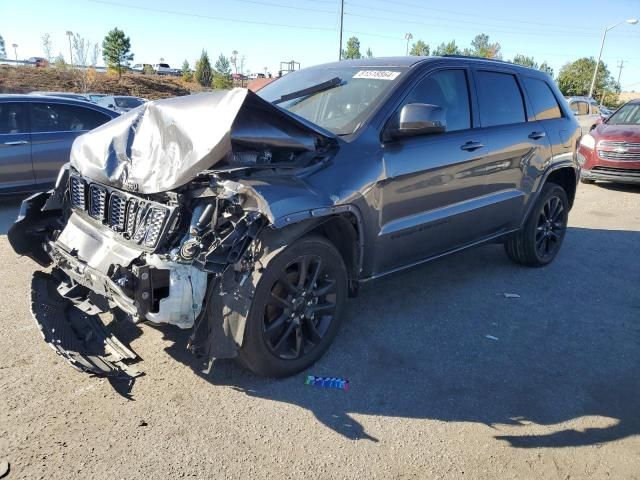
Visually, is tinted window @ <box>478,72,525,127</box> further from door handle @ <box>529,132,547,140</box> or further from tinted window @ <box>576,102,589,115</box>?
tinted window @ <box>576,102,589,115</box>

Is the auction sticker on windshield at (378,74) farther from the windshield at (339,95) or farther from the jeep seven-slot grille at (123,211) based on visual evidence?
the jeep seven-slot grille at (123,211)

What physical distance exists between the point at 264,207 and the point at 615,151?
994 centimetres

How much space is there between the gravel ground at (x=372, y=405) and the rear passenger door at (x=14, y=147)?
3474 millimetres

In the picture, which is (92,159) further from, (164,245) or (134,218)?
(164,245)

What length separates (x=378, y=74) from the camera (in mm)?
4051

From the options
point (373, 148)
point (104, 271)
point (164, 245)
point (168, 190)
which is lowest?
point (104, 271)

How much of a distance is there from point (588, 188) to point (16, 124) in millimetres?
10732

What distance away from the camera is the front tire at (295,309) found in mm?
3002

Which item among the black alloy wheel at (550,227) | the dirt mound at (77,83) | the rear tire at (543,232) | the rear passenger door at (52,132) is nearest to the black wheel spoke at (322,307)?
the rear tire at (543,232)

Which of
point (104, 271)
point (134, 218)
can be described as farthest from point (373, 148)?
point (104, 271)

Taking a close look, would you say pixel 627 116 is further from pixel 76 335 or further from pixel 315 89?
pixel 76 335

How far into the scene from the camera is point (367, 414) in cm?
301

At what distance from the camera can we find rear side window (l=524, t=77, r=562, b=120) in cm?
527

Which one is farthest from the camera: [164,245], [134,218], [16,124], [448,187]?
[16,124]
